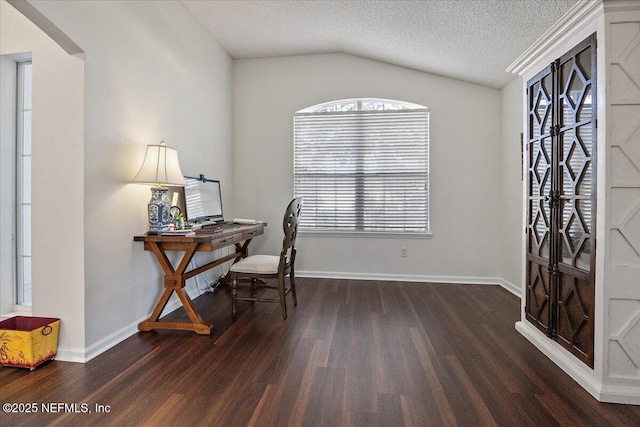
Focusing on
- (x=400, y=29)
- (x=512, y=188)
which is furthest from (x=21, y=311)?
(x=512, y=188)

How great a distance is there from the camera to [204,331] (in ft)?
8.07

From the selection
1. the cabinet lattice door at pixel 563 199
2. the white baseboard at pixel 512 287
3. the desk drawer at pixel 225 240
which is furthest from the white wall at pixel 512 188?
the desk drawer at pixel 225 240

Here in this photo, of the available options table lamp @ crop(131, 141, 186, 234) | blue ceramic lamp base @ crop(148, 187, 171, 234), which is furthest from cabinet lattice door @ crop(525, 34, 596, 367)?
blue ceramic lamp base @ crop(148, 187, 171, 234)

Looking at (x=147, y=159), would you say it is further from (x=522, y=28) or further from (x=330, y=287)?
(x=522, y=28)

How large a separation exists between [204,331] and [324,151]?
2701 millimetres

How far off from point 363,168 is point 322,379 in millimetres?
2893

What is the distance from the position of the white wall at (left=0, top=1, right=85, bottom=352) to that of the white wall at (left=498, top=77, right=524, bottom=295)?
3968 mm

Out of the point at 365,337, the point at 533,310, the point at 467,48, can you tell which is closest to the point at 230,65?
the point at 467,48

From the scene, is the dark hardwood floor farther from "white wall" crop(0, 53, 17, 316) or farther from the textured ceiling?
the textured ceiling

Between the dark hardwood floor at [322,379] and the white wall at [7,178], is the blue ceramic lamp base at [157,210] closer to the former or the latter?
the dark hardwood floor at [322,379]

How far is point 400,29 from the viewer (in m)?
3.25

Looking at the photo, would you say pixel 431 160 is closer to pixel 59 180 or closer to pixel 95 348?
pixel 59 180

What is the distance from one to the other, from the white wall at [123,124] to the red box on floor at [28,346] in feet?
0.64

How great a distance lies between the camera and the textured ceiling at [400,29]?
8.69 feet
